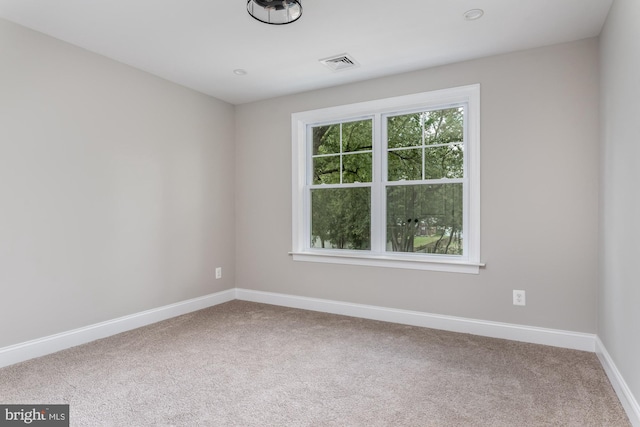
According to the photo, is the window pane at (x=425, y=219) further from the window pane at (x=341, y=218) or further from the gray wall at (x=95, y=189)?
the gray wall at (x=95, y=189)

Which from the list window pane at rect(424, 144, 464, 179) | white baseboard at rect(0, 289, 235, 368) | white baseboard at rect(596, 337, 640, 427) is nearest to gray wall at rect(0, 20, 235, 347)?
white baseboard at rect(0, 289, 235, 368)

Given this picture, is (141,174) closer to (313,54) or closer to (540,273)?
(313,54)

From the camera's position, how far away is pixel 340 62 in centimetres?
329

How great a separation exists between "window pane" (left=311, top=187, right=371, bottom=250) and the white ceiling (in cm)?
125

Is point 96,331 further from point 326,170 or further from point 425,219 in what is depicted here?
point 425,219

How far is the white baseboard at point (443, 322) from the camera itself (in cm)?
288

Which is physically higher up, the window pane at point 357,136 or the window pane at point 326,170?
the window pane at point 357,136

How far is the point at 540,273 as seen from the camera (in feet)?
9.78

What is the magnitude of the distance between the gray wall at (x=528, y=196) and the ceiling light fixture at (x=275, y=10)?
167 centimetres

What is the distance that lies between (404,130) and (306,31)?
143 centimetres

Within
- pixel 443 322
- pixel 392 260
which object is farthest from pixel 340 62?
pixel 443 322

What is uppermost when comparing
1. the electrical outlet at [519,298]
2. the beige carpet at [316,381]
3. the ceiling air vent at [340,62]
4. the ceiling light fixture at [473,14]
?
the ceiling light fixture at [473,14]

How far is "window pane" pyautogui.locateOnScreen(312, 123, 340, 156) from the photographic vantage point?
13.4 ft

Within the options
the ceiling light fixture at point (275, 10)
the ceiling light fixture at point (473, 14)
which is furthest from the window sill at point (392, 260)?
the ceiling light fixture at point (275, 10)
